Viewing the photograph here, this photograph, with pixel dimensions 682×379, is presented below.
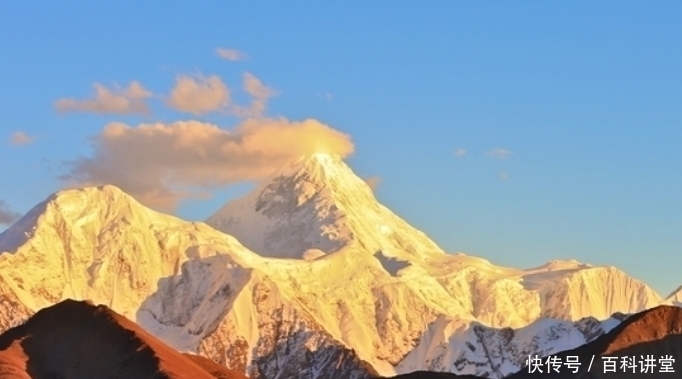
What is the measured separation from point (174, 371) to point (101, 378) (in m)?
7.74

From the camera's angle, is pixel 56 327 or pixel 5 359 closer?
pixel 5 359

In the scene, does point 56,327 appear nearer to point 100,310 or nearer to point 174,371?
point 100,310

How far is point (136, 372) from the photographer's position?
180 metres

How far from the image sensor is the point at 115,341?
Answer: 19000 centimetres

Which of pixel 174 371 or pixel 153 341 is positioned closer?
pixel 174 371

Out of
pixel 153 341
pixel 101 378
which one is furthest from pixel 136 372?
pixel 153 341

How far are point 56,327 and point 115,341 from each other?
25.4ft

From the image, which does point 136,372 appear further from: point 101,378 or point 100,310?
point 100,310

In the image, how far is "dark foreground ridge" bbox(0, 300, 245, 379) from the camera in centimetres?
17975

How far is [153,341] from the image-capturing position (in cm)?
19525

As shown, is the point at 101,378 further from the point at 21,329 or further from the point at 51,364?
the point at 21,329

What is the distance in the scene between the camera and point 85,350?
188625mm

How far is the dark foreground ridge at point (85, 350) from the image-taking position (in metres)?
180

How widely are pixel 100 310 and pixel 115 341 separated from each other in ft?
29.6
